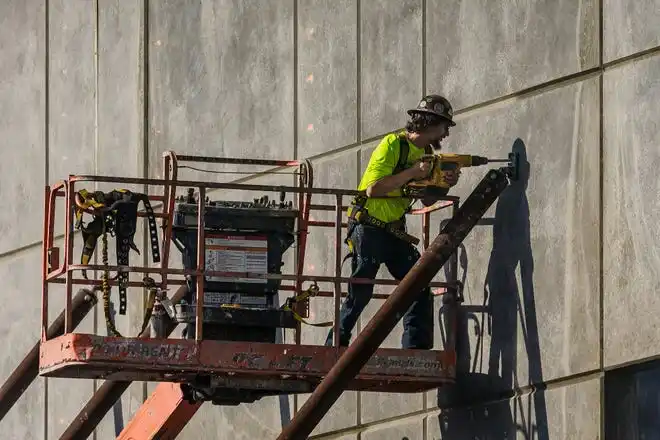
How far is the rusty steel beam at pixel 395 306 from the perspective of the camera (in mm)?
12836

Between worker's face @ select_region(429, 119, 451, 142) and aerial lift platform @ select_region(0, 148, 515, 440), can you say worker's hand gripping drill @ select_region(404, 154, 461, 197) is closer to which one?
aerial lift platform @ select_region(0, 148, 515, 440)

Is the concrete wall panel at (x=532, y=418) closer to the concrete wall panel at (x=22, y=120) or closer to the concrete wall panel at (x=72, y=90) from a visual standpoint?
the concrete wall panel at (x=72, y=90)

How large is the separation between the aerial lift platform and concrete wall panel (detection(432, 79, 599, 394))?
27 cm

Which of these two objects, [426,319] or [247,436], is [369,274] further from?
[247,436]

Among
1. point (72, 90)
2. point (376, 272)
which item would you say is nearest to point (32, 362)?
point (72, 90)

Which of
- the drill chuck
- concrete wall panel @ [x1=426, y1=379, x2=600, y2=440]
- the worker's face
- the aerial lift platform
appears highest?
the worker's face

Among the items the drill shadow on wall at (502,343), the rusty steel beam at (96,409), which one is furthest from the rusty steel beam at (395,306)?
the rusty steel beam at (96,409)

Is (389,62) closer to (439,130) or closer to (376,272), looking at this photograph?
(439,130)

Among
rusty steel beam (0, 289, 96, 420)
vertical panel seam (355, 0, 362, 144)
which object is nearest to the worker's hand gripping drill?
vertical panel seam (355, 0, 362, 144)

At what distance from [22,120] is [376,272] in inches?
319

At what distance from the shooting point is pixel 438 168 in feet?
43.7

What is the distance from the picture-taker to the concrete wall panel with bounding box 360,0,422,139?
14.7 metres

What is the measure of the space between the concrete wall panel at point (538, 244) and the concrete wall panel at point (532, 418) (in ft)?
0.49

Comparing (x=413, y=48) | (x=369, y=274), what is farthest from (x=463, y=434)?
(x=413, y=48)
